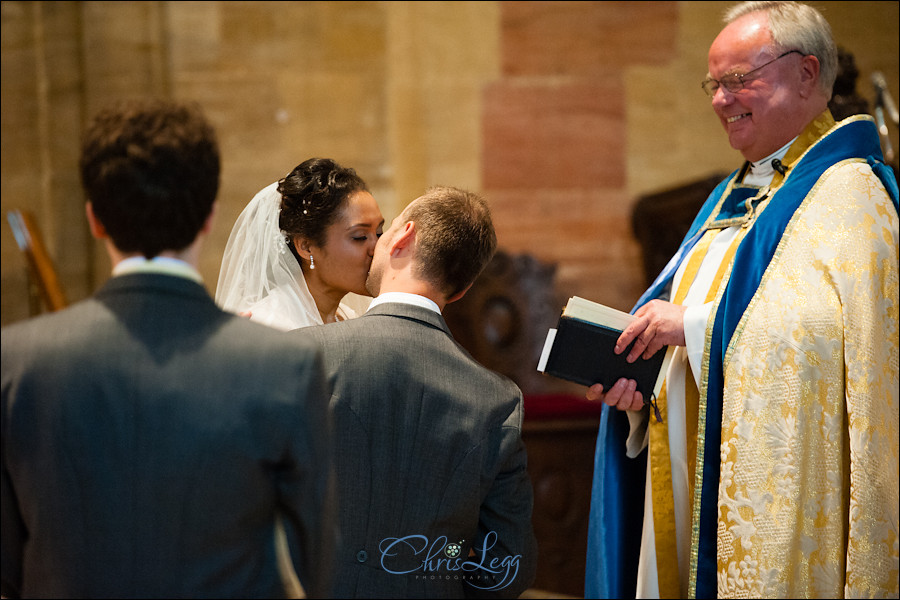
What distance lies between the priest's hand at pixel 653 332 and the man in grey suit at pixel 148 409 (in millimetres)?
1380

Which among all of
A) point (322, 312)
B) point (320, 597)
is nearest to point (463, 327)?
point (322, 312)

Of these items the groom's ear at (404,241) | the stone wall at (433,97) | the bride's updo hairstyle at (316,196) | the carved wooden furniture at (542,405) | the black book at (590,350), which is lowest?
the carved wooden furniture at (542,405)

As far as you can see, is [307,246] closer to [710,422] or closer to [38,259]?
[710,422]

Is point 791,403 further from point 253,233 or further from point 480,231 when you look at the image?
point 253,233

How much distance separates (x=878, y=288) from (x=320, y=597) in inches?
67.1

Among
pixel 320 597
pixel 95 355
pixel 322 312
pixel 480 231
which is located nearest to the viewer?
pixel 95 355

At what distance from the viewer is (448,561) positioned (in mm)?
2219

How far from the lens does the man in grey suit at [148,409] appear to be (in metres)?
1.46

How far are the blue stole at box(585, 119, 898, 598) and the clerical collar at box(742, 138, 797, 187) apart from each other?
0.15 feet

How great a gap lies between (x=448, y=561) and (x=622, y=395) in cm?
84

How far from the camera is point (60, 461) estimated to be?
Answer: 146 cm

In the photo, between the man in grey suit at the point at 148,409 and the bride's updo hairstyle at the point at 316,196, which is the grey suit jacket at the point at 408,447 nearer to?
the man in grey suit at the point at 148,409

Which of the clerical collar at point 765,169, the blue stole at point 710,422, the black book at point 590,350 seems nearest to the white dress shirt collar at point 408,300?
the black book at point 590,350

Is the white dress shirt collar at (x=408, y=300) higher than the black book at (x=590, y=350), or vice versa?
the white dress shirt collar at (x=408, y=300)
